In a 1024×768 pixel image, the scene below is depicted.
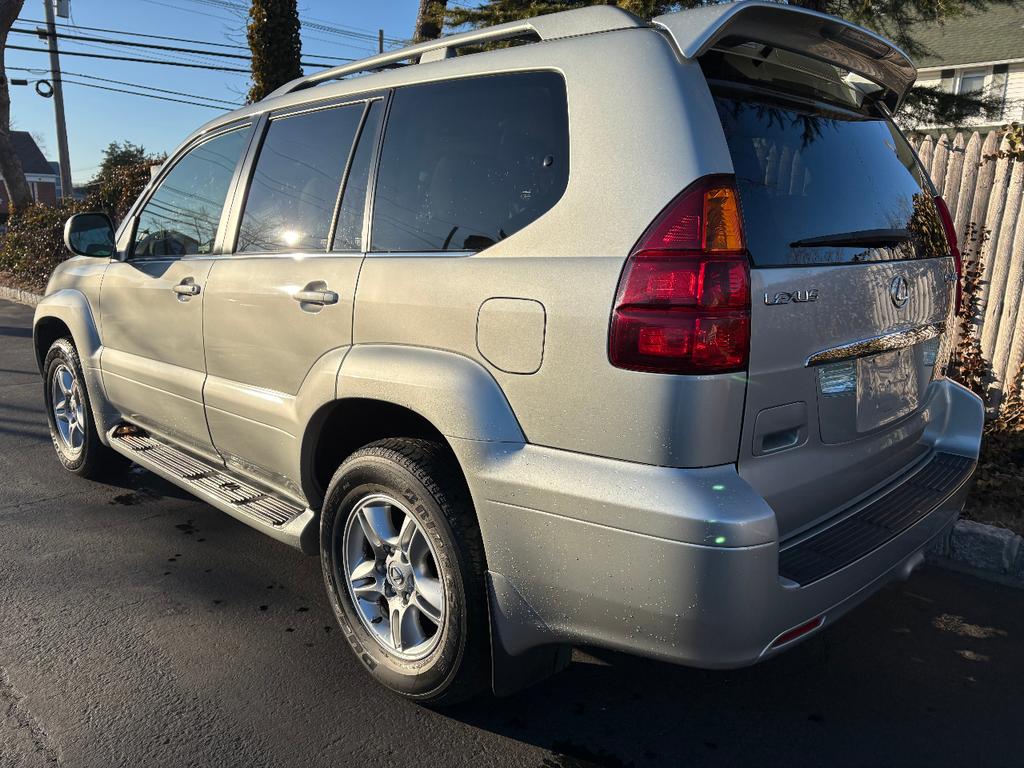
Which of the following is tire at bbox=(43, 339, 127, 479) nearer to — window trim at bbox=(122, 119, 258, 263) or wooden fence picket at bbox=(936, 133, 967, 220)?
window trim at bbox=(122, 119, 258, 263)

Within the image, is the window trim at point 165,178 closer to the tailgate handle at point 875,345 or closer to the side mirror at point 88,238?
the side mirror at point 88,238

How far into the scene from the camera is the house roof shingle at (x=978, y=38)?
2195 centimetres

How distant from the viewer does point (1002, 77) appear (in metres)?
22.3

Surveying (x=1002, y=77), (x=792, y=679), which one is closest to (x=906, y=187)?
(x=792, y=679)

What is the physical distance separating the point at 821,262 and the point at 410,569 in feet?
5.08

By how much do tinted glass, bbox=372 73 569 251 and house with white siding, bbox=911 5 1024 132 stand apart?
23059 mm

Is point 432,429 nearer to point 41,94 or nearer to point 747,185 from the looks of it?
point 747,185

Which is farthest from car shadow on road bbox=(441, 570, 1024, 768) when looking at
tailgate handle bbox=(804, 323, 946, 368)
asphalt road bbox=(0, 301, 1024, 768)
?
tailgate handle bbox=(804, 323, 946, 368)

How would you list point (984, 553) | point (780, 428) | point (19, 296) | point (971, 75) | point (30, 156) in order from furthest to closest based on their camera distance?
point (30, 156), point (971, 75), point (19, 296), point (984, 553), point (780, 428)

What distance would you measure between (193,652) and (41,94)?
2673 cm

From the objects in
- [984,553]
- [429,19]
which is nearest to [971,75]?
[429,19]

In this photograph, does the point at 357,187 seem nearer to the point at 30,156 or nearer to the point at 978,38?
the point at 978,38

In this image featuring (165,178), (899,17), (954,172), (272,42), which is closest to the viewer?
(165,178)

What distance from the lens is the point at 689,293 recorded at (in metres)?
1.95
